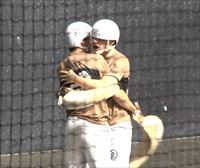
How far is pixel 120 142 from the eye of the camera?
584 cm

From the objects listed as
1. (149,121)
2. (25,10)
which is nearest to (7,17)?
(25,10)

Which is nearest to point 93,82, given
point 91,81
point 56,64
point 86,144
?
point 91,81

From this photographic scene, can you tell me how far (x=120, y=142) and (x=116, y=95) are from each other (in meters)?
0.34

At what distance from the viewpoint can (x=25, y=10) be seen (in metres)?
7.84

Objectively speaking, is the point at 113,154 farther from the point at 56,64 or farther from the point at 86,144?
the point at 56,64

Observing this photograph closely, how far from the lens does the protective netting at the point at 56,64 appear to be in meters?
7.86

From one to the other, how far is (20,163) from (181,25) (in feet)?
6.86

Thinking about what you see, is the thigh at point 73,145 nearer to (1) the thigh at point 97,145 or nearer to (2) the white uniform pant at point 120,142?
(1) the thigh at point 97,145

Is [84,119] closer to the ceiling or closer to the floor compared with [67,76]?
closer to the floor

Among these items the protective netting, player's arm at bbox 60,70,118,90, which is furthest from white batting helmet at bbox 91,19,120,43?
the protective netting

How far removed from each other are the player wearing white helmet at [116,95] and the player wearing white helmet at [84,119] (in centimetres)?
5

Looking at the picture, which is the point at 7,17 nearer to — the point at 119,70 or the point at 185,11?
the point at 185,11

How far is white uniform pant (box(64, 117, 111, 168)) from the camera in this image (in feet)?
18.8

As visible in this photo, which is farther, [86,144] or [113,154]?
[113,154]
